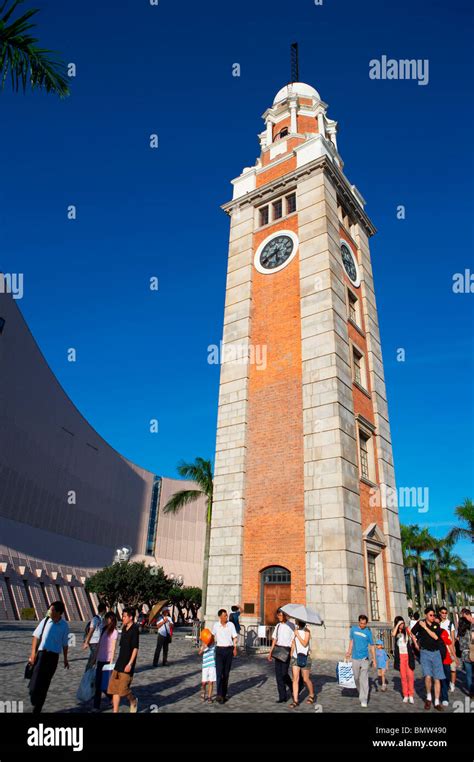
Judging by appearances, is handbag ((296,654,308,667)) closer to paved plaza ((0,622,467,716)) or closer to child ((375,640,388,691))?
paved plaza ((0,622,467,716))

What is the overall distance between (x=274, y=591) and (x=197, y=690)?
814 cm

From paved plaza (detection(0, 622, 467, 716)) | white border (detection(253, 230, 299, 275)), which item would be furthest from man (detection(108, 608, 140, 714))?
white border (detection(253, 230, 299, 275))

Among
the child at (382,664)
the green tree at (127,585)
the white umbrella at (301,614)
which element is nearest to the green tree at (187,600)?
the green tree at (127,585)

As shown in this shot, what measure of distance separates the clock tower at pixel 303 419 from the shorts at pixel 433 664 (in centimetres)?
652

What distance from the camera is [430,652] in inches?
378

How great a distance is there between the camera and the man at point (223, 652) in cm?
915

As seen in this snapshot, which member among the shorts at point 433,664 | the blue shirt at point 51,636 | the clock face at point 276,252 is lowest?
the shorts at point 433,664

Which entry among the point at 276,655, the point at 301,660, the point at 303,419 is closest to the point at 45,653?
the point at 276,655

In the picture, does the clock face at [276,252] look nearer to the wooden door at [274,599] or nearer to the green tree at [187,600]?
the wooden door at [274,599]

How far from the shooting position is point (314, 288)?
855 inches

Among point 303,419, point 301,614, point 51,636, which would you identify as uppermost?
point 303,419

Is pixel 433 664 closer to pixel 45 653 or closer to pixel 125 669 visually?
pixel 125 669

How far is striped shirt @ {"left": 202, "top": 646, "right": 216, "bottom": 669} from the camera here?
9039mm

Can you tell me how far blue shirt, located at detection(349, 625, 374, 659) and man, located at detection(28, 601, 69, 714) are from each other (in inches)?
221
